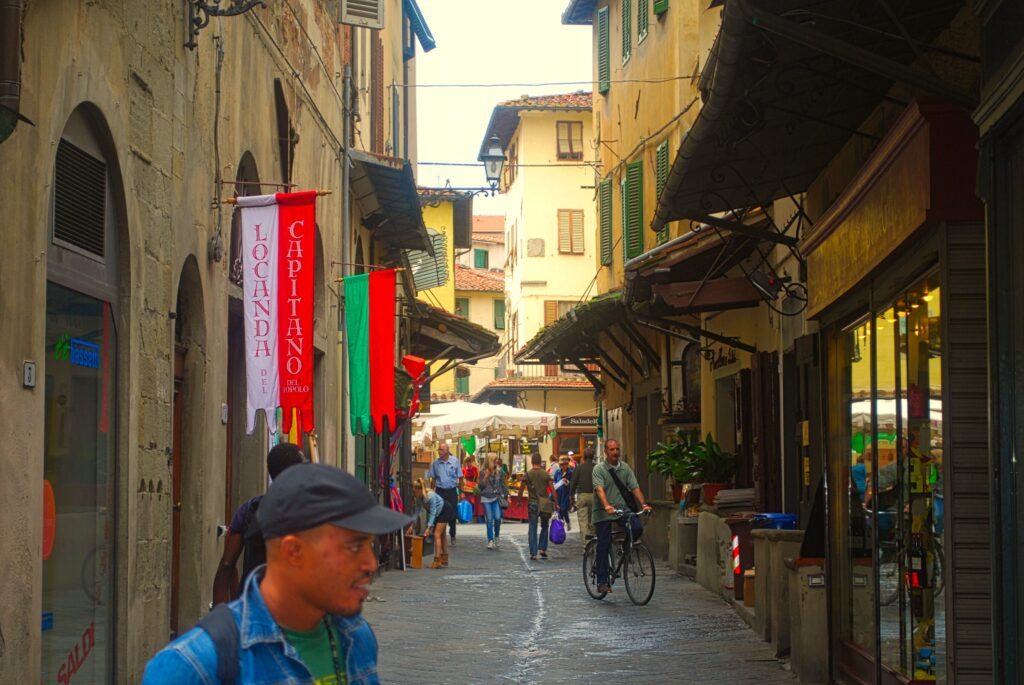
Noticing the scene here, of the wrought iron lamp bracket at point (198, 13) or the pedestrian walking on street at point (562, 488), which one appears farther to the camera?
the pedestrian walking on street at point (562, 488)

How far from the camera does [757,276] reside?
49.0 ft

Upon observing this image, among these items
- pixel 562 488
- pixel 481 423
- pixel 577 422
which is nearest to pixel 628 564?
pixel 562 488

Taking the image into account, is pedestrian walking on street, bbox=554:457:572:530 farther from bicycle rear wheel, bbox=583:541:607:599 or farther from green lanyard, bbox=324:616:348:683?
green lanyard, bbox=324:616:348:683

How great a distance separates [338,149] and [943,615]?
13.6m

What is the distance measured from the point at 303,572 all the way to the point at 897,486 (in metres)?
6.78

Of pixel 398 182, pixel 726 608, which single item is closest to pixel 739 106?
pixel 726 608

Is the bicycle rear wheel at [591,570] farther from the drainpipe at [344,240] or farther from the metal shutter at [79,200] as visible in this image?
the metal shutter at [79,200]

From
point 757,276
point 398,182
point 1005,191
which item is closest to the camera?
point 1005,191

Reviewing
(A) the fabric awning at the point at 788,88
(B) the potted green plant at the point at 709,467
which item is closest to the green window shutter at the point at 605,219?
(B) the potted green plant at the point at 709,467

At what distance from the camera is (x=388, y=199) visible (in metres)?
23.6

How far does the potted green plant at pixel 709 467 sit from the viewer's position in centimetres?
1984

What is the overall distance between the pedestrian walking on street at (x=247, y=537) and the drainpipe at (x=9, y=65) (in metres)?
2.21

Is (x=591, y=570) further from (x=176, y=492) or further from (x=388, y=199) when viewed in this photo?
(x=388, y=199)

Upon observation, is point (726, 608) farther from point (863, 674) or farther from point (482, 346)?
point (482, 346)
